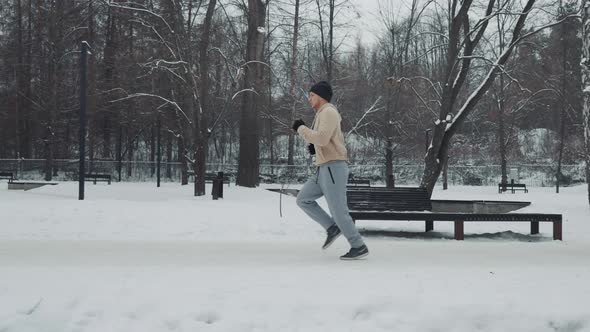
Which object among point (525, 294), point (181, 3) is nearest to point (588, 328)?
point (525, 294)

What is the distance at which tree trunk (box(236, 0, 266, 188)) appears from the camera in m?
21.9

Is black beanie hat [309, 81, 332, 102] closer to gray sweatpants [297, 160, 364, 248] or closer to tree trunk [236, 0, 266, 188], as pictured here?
gray sweatpants [297, 160, 364, 248]

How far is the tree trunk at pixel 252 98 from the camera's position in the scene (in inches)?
862

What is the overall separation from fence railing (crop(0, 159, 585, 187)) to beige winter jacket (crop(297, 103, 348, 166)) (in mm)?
28842

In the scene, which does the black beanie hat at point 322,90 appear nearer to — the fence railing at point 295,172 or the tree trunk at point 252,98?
the tree trunk at point 252,98

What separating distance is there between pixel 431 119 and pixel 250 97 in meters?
21.0

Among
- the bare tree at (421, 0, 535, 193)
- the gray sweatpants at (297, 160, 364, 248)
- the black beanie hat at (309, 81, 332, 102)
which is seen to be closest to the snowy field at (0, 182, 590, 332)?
the gray sweatpants at (297, 160, 364, 248)

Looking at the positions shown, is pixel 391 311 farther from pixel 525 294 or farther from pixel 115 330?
pixel 115 330

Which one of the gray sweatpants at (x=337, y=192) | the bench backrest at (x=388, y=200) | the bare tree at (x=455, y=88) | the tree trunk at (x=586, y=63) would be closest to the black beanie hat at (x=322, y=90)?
the gray sweatpants at (x=337, y=192)

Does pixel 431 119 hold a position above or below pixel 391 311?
above

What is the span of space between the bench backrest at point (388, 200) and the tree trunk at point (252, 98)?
1214 cm

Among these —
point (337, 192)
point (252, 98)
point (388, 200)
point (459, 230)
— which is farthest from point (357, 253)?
point (252, 98)

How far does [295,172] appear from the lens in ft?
125

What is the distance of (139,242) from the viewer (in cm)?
721
